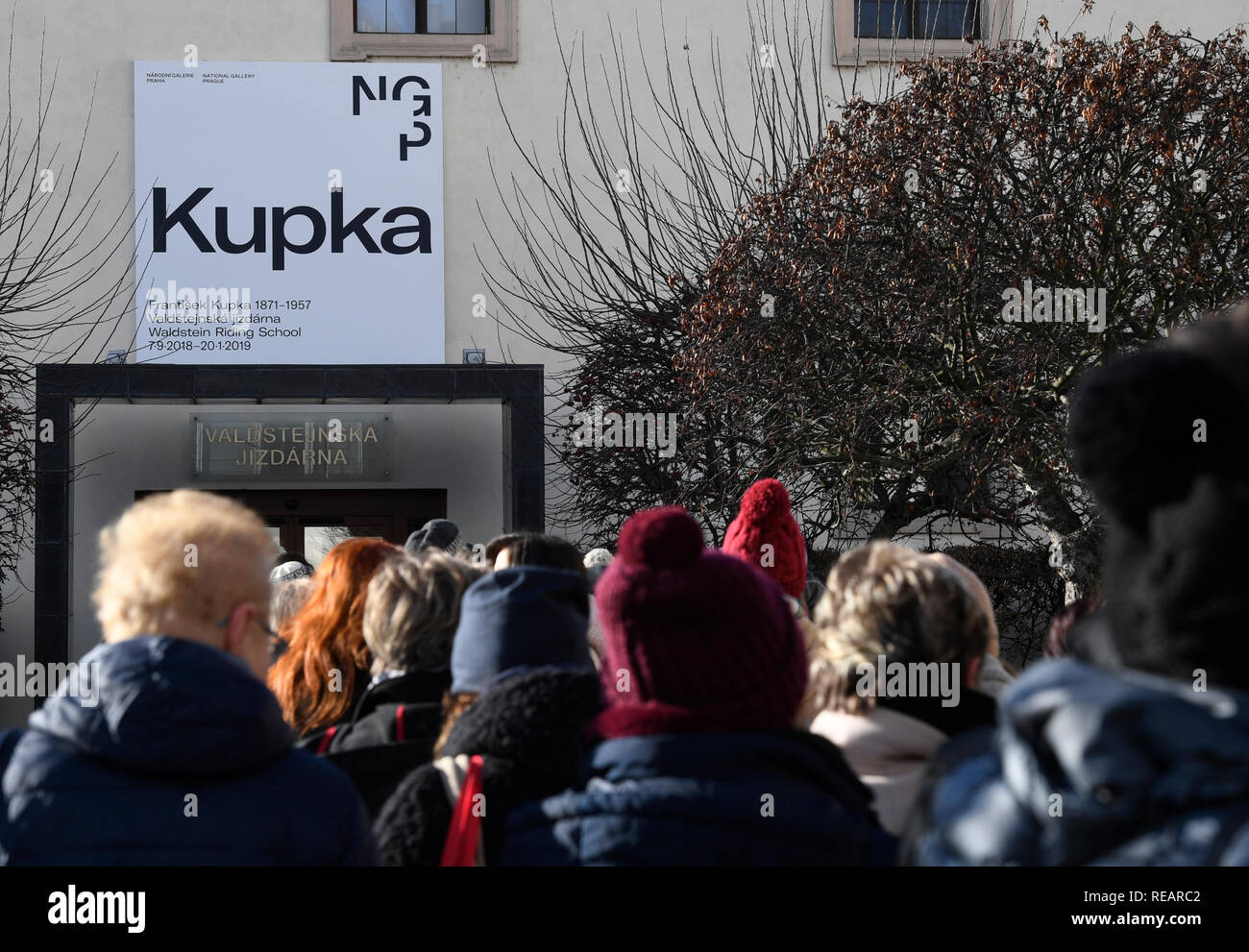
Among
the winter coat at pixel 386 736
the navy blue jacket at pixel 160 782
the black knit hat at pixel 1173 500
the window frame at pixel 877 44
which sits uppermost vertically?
the window frame at pixel 877 44

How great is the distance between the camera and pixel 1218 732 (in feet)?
3.70

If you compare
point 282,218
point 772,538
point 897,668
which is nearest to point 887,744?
point 897,668

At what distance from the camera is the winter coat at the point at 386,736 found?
3.03 meters

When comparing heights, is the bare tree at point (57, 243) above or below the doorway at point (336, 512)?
above

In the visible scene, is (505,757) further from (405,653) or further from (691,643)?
(405,653)

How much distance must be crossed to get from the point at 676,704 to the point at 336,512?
14.0 m

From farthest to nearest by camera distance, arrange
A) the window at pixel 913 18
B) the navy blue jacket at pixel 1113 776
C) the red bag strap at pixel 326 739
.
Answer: the window at pixel 913 18 → the red bag strap at pixel 326 739 → the navy blue jacket at pixel 1113 776

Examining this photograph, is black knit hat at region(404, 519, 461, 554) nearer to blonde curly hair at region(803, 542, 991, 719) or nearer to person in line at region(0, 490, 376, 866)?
blonde curly hair at region(803, 542, 991, 719)

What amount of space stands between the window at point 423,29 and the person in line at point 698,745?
14.5 meters

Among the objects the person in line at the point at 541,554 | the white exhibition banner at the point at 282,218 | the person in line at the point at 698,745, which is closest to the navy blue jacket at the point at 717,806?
the person in line at the point at 698,745

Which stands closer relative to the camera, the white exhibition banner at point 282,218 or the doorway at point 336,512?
the white exhibition banner at point 282,218

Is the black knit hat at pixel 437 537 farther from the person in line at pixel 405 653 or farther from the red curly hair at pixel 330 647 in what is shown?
the person in line at pixel 405 653

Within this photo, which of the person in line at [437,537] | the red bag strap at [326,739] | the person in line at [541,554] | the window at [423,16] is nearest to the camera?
the red bag strap at [326,739]

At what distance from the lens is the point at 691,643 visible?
7.30 feet
